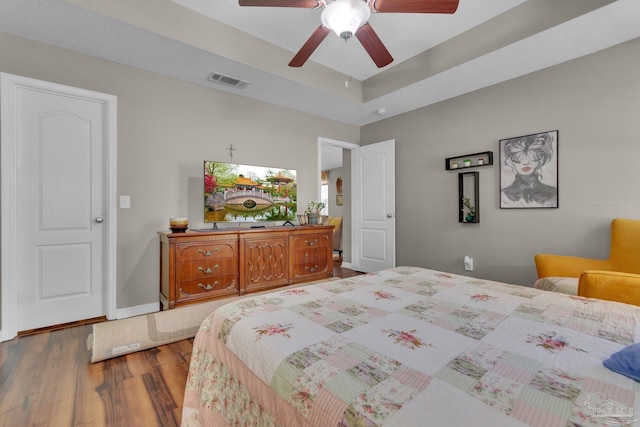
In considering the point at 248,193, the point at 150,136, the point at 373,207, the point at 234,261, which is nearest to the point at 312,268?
the point at 234,261

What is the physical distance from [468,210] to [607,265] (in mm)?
1361

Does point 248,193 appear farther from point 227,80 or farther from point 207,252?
point 227,80

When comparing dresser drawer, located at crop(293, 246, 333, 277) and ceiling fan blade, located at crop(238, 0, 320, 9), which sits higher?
Answer: ceiling fan blade, located at crop(238, 0, 320, 9)

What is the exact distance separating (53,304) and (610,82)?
538cm

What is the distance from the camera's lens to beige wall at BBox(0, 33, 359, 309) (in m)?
2.54

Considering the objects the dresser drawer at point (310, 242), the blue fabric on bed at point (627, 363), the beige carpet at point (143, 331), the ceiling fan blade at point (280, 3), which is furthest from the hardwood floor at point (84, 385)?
the ceiling fan blade at point (280, 3)

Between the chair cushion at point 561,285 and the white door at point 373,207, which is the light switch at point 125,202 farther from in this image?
the chair cushion at point 561,285

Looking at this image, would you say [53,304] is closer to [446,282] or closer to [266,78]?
[266,78]

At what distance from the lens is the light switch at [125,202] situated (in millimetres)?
2795

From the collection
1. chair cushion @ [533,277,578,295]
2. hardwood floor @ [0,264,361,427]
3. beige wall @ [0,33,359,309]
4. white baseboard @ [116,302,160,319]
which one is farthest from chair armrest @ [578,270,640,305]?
white baseboard @ [116,302,160,319]

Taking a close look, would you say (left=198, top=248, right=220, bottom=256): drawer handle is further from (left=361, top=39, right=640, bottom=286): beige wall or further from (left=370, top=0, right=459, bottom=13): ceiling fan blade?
(left=361, top=39, right=640, bottom=286): beige wall

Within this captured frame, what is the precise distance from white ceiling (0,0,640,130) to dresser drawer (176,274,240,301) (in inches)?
84.1

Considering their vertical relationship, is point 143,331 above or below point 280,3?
below

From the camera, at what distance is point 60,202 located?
101 inches
